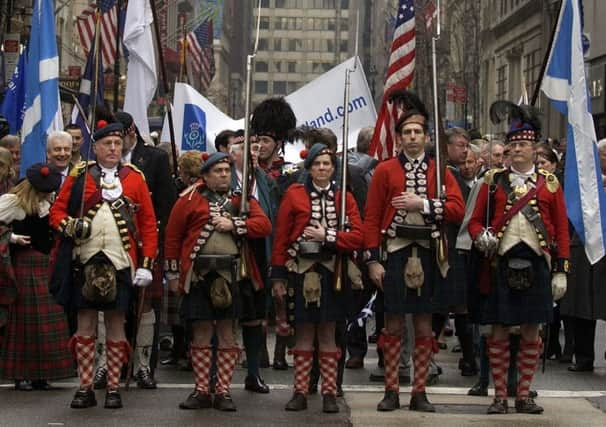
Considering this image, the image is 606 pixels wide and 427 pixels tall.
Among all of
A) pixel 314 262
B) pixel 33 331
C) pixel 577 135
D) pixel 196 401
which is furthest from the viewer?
pixel 33 331

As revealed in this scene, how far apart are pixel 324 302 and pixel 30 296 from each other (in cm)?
245

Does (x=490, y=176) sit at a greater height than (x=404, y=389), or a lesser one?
greater

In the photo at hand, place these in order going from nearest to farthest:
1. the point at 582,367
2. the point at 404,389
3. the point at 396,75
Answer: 1. the point at 404,389
2. the point at 396,75
3. the point at 582,367

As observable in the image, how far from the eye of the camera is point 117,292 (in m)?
9.45

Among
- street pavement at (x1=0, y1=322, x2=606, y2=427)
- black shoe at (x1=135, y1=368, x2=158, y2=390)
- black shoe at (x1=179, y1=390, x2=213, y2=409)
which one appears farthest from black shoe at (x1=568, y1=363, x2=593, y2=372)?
black shoe at (x1=179, y1=390, x2=213, y2=409)

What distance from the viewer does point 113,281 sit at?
30.7ft

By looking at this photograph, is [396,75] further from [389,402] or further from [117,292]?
[117,292]

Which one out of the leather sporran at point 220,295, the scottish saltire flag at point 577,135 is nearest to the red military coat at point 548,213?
the scottish saltire flag at point 577,135

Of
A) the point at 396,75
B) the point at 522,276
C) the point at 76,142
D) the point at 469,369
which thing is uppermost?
the point at 396,75

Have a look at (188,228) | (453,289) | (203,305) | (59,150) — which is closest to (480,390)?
(453,289)

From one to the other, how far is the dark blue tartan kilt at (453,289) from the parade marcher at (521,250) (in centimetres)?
13

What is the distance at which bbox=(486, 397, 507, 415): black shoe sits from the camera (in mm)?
9500

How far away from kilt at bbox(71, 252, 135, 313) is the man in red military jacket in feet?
5.20

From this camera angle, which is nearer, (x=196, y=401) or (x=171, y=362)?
(x=196, y=401)
